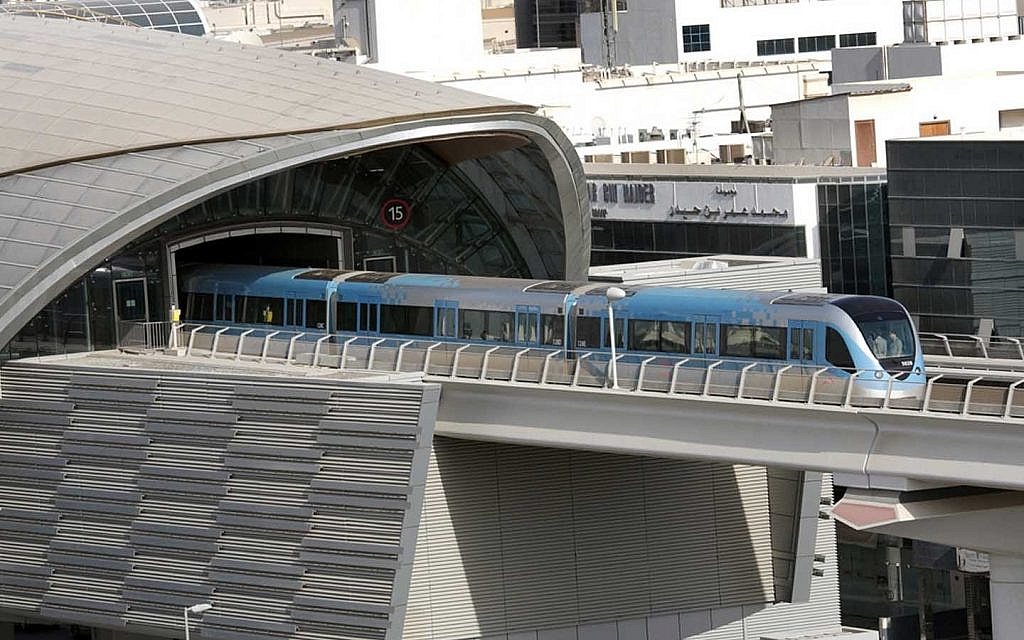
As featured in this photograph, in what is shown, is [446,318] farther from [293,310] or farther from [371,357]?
[293,310]

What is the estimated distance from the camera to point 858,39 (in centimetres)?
11412

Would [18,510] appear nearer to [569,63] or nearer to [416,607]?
[416,607]

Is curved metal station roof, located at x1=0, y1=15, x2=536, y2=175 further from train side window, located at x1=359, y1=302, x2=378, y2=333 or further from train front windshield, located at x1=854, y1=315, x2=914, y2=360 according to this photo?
train front windshield, located at x1=854, y1=315, x2=914, y2=360

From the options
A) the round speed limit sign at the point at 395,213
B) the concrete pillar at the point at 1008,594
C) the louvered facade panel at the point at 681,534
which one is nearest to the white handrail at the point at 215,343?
the round speed limit sign at the point at 395,213

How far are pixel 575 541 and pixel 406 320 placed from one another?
529 centimetres

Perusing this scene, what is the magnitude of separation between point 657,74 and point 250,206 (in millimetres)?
52388

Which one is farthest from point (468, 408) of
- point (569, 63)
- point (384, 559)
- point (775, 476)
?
point (569, 63)

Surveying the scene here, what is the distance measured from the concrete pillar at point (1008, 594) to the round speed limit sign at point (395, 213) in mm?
19580

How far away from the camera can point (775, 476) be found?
138 feet

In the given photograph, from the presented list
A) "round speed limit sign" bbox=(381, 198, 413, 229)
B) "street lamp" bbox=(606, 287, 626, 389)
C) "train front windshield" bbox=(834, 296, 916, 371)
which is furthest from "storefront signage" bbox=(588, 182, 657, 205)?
"train front windshield" bbox=(834, 296, 916, 371)

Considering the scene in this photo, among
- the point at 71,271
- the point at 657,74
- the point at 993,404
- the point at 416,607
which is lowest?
the point at 416,607

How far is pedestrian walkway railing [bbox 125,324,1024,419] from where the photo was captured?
31.3m

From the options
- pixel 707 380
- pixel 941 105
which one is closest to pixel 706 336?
pixel 707 380

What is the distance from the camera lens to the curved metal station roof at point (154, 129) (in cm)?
4194
